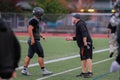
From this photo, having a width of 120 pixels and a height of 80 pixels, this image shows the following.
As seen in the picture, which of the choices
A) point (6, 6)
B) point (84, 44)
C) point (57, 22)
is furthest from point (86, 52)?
A: point (6, 6)

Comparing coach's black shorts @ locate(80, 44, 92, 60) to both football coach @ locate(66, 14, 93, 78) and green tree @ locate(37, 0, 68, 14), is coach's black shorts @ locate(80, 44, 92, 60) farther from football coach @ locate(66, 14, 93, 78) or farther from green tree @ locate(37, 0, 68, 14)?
green tree @ locate(37, 0, 68, 14)

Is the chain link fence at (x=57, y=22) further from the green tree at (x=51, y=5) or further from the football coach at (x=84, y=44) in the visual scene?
the football coach at (x=84, y=44)

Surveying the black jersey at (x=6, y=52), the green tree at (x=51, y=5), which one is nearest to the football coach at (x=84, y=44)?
the black jersey at (x=6, y=52)

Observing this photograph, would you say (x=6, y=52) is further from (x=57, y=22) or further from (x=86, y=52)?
(x=57, y=22)

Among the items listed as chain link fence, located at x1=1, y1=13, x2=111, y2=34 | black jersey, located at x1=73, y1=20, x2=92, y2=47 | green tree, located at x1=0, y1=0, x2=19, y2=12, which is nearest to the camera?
black jersey, located at x1=73, y1=20, x2=92, y2=47

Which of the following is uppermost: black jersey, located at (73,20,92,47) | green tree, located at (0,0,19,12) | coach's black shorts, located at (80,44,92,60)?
black jersey, located at (73,20,92,47)

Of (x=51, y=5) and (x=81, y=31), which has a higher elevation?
(x=81, y=31)

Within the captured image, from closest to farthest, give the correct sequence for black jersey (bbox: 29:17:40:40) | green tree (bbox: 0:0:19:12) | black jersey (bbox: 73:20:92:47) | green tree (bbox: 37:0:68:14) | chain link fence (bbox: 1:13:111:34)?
black jersey (bbox: 73:20:92:47), black jersey (bbox: 29:17:40:40), chain link fence (bbox: 1:13:111:34), green tree (bbox: 0:0:19:12), green tree (bbox: 37:0:68:14)

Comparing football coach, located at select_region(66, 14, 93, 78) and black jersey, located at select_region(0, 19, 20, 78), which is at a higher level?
black jersey, located at select_region(0, 19, 20, 78)

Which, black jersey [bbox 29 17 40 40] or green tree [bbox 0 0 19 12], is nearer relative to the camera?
black jersey [bbox 29 17 40 40]

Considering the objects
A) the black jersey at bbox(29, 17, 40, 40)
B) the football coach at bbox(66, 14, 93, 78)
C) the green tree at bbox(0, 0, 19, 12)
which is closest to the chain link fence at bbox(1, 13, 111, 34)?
the green tree at bbox(0, 0, 19, 12)

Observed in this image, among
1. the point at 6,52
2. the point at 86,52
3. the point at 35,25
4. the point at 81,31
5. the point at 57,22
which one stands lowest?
the point at 57,22

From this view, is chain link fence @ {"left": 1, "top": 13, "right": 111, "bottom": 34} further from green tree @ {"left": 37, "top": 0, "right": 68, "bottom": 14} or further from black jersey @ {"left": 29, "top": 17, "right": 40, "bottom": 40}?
black jersey @ {"left": 29, "top": 17, "right": 40, "bottom": 40}

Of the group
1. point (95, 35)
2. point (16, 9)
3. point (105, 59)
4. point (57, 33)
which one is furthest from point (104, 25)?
point (105, 59)
